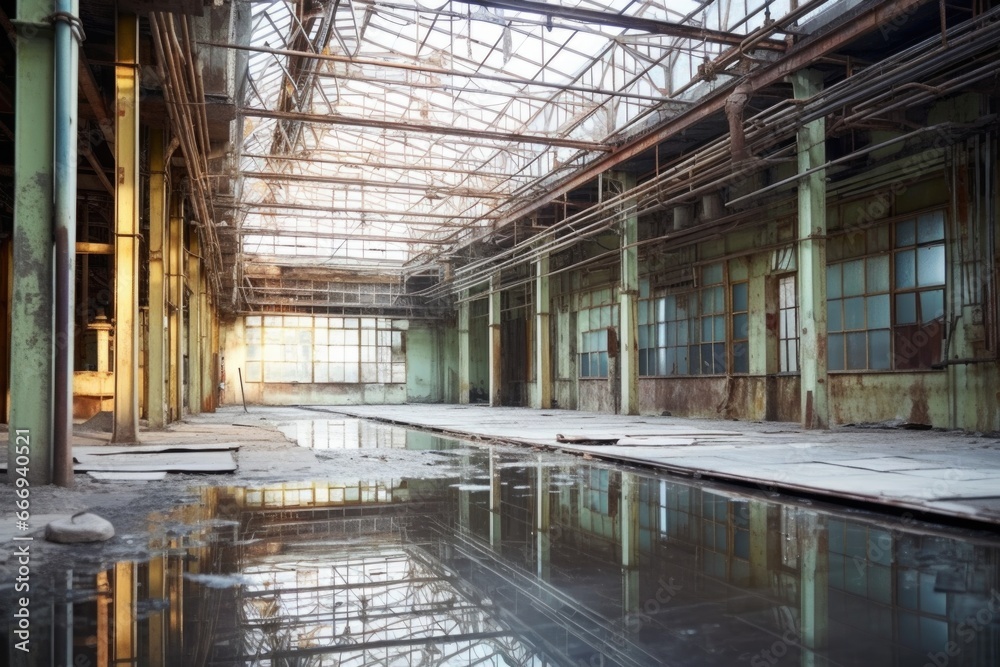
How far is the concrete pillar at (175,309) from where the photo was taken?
1340 centimetres

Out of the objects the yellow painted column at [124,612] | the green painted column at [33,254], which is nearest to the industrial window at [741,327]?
the green painted column at [33,254]

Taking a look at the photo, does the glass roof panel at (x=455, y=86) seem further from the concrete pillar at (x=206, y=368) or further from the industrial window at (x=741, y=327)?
the industrial window at (x=741, y=327)

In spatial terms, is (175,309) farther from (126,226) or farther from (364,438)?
(126,226)

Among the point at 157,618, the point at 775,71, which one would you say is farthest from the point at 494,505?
the point at 775,71

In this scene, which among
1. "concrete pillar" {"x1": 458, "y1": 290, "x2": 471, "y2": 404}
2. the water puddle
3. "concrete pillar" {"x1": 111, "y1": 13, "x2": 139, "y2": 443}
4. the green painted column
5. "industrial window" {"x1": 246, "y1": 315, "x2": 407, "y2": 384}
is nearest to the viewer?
the green painted column

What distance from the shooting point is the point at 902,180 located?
40.9 feet

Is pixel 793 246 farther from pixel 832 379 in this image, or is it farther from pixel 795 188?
pixel 832 379

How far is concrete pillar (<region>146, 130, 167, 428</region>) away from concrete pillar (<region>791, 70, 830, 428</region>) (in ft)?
30.3

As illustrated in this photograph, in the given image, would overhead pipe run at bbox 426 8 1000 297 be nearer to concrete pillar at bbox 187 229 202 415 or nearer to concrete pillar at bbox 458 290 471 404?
concrete pillar at bbox 187 229 202 415

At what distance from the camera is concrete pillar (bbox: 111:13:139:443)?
333 inches

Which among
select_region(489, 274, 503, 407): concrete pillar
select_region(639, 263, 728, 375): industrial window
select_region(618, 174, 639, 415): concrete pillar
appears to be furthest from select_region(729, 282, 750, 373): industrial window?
select_region(489, 274, 503, 407): concrete pillar

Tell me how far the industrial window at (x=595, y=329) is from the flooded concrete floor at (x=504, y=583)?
1640 cm

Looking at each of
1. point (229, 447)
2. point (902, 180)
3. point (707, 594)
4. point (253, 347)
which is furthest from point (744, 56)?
point (253, 347)

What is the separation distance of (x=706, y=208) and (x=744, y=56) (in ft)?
14.5
